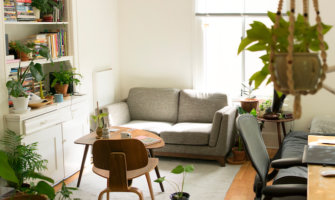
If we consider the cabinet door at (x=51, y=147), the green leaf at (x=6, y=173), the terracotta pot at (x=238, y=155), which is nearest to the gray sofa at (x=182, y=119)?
the terracotta pot at (x=238, y=155)

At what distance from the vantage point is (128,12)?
6750mm

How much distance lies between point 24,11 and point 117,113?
1939 millimetres

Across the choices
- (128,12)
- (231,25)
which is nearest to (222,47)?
(231,25)

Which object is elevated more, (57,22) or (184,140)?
(57,22)

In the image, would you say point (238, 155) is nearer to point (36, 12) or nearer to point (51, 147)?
point (51, 147)

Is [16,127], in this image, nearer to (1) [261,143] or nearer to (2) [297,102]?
(1) [261,143]

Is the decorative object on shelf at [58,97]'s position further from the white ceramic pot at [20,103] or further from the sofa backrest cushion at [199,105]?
the sofa backrest cushion at [199,105]

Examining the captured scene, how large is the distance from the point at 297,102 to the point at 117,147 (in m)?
2.67

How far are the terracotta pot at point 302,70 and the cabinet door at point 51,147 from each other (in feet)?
11.8

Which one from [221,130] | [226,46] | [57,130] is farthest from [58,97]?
[226,46]

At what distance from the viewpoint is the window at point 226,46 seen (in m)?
6.23

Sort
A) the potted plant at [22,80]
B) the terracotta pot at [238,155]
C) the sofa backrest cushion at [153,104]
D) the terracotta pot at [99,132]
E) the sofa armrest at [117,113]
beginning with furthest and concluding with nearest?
the sofa backrest cushion at [153,104] < the sofa armrest at [117,113] < the terracotta pot at [238,155] < the terracotta pot at [99,132] < the potted plant at [22,80]

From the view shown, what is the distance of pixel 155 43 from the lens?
6.66 m

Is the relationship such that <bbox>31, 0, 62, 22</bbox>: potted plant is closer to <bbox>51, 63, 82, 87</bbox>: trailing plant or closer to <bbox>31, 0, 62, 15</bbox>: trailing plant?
<bbox>31, 0, 62, 15</bbox>: trailing plant
